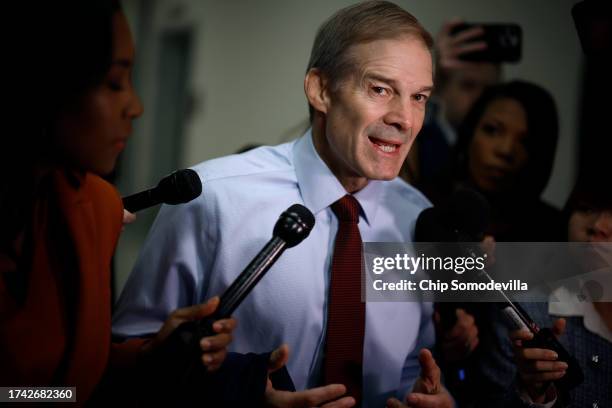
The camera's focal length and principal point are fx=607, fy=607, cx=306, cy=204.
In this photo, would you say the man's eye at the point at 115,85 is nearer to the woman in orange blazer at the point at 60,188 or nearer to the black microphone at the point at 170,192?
the woman in orange blazer at the point at 60,188

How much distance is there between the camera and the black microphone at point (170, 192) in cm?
92

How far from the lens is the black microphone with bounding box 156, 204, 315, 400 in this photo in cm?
80

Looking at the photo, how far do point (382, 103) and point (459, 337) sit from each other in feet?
1.68

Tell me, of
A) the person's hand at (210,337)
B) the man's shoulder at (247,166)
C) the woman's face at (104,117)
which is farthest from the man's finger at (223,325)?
the man's shoulder at (247,166)

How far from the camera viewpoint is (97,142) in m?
0.81

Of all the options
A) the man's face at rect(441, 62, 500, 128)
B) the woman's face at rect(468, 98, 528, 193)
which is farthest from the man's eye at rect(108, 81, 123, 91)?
the man's face at rect(441, 62, 500, 128)

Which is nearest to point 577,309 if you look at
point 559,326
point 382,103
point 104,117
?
point 559,326

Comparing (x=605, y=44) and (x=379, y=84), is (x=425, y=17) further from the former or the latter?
(x=379, y=84)

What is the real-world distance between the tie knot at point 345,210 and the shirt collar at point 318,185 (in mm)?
10

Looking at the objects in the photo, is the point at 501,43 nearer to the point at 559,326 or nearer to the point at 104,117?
the point at 559,326

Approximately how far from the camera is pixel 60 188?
2.64 ft

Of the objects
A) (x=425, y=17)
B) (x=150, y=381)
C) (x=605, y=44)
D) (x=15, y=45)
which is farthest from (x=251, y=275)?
(x=425, y=17)

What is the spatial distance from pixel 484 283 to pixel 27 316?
79 cm

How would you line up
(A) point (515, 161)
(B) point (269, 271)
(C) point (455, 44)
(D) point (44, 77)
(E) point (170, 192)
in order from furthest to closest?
(C) point (455, 44)
(A) point (515, 161)
(B) point (269, 271)
(E) point (170, 192)
(D) point (44, 77)
